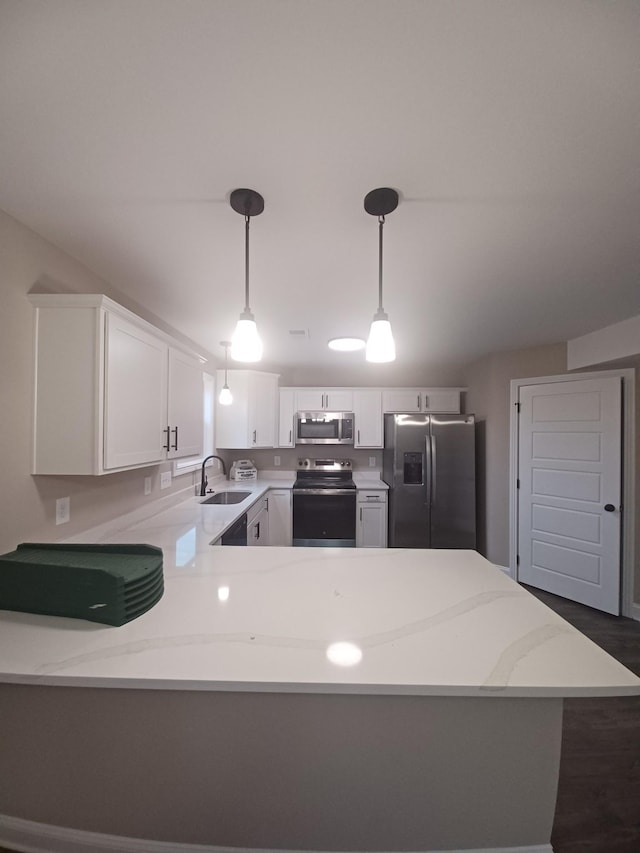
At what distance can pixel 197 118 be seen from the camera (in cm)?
88

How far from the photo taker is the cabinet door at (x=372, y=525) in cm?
355

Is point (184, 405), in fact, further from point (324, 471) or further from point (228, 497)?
point (324, 471)

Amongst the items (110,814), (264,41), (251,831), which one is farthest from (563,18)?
(110,814)

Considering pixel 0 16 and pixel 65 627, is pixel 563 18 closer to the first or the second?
pixel 0 16

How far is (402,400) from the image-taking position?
3945 mm

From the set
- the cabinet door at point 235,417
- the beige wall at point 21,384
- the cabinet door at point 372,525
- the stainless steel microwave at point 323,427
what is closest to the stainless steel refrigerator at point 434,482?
the cabinet door at point 372,525

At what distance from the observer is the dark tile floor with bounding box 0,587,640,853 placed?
1.17 m

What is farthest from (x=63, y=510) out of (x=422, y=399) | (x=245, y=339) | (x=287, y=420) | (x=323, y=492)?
(x=422, y=399)

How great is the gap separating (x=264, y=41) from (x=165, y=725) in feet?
6.01

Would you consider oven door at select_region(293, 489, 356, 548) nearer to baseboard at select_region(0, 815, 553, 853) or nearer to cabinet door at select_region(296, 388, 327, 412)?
cabinet door at select_region(296, 388, 327, 412)

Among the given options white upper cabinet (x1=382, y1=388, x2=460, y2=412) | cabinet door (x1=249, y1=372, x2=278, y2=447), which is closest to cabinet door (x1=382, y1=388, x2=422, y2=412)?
white upper cabinet (x1=382, y1=388, x2=460, y2=412)

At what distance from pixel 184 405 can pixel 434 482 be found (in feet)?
8.68

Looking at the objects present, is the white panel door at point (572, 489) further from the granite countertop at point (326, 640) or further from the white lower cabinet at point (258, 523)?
the white lower cabinet at point (258, 523)

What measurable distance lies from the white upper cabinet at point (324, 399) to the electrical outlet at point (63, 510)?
267cm
